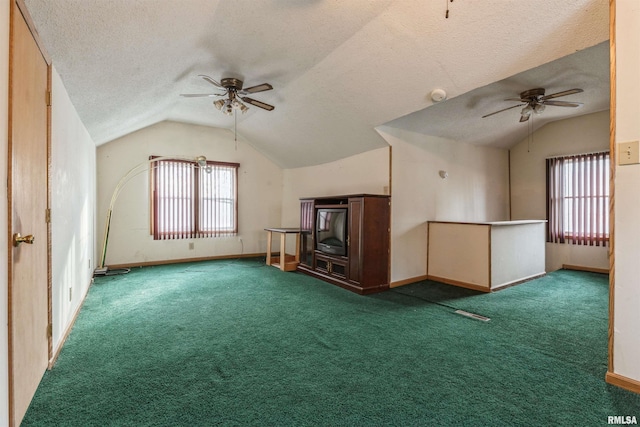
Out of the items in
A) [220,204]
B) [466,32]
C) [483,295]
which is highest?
[466,32]

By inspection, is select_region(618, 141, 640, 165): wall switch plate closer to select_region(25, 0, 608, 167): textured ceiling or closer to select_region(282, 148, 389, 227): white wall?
select_region(25, 0, 608, 167): textured ceiling

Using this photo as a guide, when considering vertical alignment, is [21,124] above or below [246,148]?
below

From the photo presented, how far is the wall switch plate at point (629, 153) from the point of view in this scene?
5.57ft

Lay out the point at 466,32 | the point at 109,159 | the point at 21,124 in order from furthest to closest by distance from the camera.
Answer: the point at 109,159 → the point at 466,32 → the point at 21,124

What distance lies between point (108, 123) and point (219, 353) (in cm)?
338

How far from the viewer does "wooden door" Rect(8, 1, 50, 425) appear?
1.32 m

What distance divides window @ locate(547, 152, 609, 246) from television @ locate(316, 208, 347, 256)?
443 cm

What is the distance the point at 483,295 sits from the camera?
374 cm

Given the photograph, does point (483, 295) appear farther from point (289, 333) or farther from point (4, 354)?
point (4, 354)

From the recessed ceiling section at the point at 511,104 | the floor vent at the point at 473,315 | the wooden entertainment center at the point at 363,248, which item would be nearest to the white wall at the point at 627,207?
the floor vent at the point at 473,315

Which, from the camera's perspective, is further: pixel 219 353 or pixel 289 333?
pixel 289 333

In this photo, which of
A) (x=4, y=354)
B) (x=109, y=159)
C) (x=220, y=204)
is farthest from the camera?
(x=220, y=204)

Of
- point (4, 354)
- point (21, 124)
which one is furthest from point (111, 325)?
point (21, 124)

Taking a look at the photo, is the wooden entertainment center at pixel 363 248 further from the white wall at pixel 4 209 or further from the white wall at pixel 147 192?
the white wall at pixel 4 209
